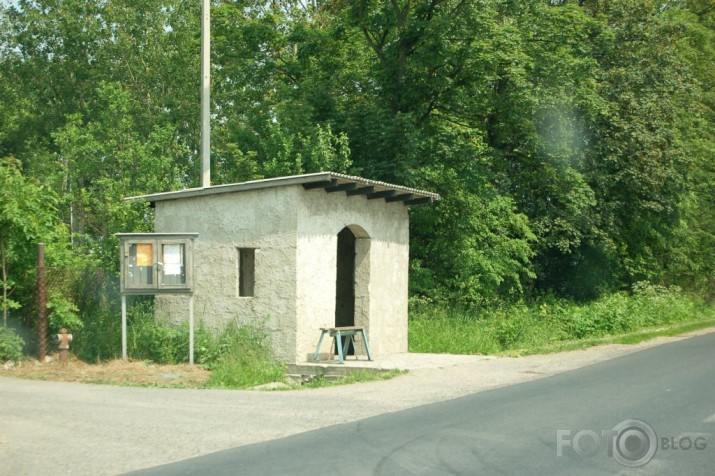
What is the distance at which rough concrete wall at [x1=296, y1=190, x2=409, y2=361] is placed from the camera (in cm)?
1656

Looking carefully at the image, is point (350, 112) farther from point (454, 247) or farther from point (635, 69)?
point (635, 69)

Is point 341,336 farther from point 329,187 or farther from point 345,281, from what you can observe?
point 345,281

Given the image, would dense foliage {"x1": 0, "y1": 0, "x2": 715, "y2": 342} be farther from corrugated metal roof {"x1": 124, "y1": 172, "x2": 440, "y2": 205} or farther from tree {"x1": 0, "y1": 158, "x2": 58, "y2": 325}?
corrugated metal roof {"x1": 124, "y1": 172, "x2": 440, "y2": 205}

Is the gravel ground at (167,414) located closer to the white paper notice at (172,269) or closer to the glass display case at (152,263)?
the glass display case at (152,263)

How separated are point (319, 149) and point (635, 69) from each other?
1301 cm

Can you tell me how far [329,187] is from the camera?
16.7 metres

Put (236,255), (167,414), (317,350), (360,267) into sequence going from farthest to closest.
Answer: (360,267) → (236,255) → (317,350) → (167,414)

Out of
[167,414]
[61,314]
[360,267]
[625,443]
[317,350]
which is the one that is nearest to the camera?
[625,443]

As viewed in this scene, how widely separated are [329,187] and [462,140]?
10.5 metres

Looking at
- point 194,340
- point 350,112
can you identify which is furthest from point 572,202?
point 194,340

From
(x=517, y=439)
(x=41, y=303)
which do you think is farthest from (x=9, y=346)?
(x=517, y=439)

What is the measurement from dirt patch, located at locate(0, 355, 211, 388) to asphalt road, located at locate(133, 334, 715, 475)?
15.9 ft

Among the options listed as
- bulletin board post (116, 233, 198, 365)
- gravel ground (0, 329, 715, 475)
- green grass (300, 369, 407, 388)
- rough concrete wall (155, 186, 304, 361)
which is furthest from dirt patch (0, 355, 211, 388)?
green grass (300, 369, 407, 388)

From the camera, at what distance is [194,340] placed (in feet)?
54.2
